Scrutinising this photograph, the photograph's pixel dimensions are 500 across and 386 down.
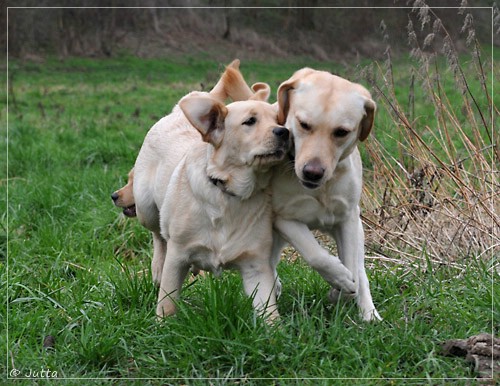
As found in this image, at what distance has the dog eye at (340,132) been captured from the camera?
394 cm

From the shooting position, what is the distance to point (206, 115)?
421 cm

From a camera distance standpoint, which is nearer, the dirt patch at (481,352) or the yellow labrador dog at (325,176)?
the dirt patch at (481,352)

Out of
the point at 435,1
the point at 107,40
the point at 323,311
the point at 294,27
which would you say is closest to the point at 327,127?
the point at 323,311

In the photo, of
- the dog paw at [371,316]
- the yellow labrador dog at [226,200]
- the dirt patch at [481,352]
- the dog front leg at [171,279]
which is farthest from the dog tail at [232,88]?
the dirt patch at [481,352]

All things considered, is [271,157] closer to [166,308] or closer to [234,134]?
[234,134]

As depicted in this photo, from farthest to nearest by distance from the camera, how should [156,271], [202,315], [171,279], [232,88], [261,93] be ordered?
[156,271], [232,88], [261,93], [171,279], [202,315]

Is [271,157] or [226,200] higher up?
[271,157]

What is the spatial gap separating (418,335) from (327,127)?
1101mm

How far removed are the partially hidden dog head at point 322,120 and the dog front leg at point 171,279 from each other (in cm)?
83

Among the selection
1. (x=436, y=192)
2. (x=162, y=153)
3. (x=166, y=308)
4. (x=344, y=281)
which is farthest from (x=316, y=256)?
(x=436, y=192)

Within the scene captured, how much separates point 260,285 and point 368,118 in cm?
97

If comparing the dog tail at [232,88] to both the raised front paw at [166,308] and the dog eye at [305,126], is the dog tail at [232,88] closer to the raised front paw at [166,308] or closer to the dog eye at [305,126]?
the dog eye at [305,126]

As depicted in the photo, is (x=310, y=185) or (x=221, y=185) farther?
(x=221, y=185)

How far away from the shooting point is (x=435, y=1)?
1016cm
